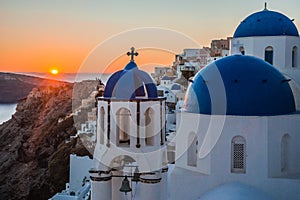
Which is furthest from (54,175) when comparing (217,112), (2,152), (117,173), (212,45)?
(212,45)

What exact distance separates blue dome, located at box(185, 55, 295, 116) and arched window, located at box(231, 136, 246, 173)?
514 millimetres

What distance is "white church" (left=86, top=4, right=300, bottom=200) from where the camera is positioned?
281 inches

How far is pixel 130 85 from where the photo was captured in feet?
25.8

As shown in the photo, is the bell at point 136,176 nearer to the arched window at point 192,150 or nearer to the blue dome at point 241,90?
the arched window at point 192,150

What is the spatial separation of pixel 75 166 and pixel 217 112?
13961mm

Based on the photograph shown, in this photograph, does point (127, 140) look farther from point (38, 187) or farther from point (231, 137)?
point (38, 187)

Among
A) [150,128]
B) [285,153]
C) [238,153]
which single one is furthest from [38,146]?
[285,153]

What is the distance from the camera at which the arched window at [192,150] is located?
7852 mm

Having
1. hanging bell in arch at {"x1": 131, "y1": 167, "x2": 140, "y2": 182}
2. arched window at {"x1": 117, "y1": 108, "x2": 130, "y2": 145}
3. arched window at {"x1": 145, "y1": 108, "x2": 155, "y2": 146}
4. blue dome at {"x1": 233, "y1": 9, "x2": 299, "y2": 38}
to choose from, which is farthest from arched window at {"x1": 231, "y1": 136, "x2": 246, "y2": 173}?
blue dome at {"x1": 233, "y1": 9, "x2": 299, "y2": 38}

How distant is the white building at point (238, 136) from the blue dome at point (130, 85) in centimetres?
87

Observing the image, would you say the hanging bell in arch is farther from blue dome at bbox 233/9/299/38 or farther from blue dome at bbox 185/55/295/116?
blue dome at bbox 233/9/299/38

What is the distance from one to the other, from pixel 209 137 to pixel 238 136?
1.76ft

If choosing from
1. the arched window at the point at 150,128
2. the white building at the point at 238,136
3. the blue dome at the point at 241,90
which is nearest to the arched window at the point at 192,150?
the white building at the point at 238,136

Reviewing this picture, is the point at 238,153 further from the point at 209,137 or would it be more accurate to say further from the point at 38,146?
the point at 38,146
